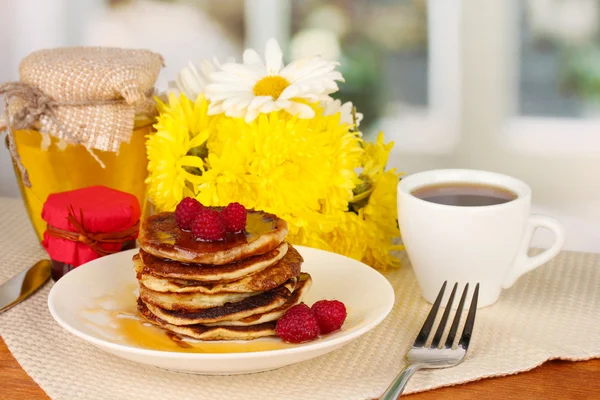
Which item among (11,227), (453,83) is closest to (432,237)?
(453,83)

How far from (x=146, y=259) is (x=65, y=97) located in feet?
1.09

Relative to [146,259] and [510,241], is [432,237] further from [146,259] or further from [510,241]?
[146,259]

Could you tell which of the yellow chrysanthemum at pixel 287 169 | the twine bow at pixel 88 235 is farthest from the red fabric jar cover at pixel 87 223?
the yellow chrysanthemum at pixel 287 169

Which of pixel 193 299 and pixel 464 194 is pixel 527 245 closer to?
pixel 464 194

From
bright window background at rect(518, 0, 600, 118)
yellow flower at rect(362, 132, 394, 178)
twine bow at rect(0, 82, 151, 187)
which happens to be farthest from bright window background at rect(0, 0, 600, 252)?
twine bow at rect(0, 82, 151, 187)

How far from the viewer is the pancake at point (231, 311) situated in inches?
34.2

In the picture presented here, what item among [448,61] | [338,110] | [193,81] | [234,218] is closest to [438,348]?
[234,218]

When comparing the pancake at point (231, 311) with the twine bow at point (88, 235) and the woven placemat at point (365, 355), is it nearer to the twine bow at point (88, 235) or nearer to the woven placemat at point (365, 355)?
the woven placemat at point (365, 355)

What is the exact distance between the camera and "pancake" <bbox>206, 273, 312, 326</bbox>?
0.88 metres

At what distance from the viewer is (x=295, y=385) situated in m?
0.88

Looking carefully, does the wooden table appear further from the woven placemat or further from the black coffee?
the black coffee

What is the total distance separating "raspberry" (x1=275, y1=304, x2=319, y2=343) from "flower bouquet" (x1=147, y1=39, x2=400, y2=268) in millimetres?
216

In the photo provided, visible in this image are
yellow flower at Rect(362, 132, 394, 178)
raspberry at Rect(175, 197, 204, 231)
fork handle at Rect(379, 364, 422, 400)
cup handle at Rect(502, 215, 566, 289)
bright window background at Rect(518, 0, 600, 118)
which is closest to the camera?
fork handle at Rect(379, 364, 422, 400)

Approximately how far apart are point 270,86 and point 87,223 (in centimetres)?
29
